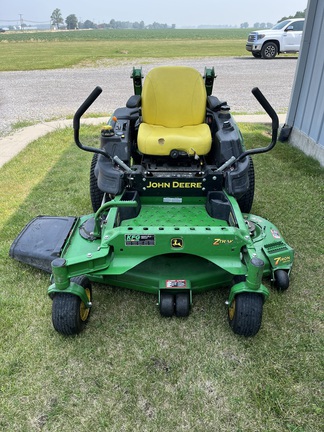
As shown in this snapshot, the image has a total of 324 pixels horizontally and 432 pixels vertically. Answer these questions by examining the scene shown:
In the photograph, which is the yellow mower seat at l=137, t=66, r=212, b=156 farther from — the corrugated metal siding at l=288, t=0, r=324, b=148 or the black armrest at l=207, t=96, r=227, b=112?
the corrugated metal siding at l=288, t=0, r=324, b=148

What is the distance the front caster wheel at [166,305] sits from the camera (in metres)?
2.37

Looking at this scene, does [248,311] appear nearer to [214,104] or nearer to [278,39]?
[214,104]

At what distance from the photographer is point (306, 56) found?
531cm

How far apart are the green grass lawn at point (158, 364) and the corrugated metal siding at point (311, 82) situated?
2526 mm

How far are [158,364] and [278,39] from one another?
1513 cm

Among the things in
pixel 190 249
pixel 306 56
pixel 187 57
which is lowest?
pixel 187 57

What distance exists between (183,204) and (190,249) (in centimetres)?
78

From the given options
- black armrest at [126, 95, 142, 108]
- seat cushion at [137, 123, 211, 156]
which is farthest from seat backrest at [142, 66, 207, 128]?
seat cushion at [137, 123, 211, 156]

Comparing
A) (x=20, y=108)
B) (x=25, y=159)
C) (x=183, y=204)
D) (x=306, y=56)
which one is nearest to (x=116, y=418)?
(x=183, y=204)

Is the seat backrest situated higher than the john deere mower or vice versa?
the seat backrest

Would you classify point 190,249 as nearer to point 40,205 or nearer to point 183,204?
point 183,204

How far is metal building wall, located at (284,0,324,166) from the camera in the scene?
4.89 m

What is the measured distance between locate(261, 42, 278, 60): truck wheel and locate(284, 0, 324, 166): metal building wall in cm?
1076

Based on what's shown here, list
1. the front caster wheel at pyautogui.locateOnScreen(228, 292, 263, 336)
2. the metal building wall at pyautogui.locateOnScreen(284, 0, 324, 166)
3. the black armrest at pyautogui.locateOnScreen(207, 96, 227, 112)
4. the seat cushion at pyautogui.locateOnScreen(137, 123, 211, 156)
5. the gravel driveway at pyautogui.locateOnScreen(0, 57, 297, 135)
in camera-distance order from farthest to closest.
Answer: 1. the gravel driveway at pyautogui.locateOnScreen(0, 57, 297, 135)
2. the metal building wall at pyautogui.locateOnScreen(284, 0, 324, 166)
3. the black armrest at pyautogui.locateOnScreen(207, 96, 227, 112)
4. the seat cushion at pyautogui.locateOnScreen(137, 123, 211, 156)
5. the front caster wheel at pyautogui.locateOnScreen(228, 292, 263, 336)
